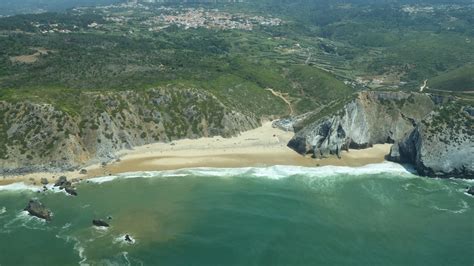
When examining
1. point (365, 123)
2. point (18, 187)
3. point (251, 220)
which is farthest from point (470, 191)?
point (18, 187)

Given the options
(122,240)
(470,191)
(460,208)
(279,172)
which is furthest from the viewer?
(279,172)

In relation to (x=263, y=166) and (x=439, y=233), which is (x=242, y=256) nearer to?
(x=439, y=233)

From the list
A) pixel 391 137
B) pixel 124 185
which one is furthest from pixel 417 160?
pixel 124 185

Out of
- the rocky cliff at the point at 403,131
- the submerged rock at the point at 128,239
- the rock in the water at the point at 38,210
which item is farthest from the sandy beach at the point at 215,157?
the submerged rock at the point at 128,239

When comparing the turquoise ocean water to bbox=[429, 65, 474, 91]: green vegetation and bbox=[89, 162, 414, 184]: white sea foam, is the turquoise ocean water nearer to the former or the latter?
bbox=[89, 162, 414, 184]: white sea foam

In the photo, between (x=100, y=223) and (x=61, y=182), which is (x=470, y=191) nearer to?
(x=100, y=223)

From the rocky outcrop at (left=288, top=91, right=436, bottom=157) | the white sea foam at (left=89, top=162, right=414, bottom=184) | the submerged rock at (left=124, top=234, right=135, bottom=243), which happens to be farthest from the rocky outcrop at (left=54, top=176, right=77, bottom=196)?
the rocky outcrop at (left=288, top=91, right=436, bottom=157)
